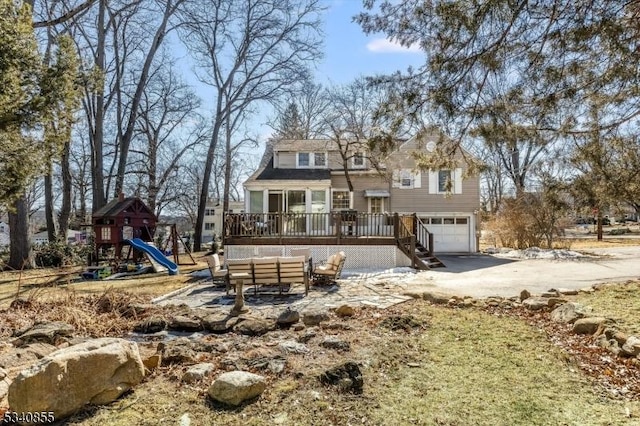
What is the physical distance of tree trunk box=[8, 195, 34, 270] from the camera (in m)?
16.1

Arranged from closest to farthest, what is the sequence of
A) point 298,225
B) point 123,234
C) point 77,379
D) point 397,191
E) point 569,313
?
point 77,379 < point 569,313 < point 123,234 < point 298,225 < point 397,191

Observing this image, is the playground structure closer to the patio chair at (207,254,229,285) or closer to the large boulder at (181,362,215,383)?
the patio chair at (207,254,229,285)

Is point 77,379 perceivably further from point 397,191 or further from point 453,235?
point 453,235

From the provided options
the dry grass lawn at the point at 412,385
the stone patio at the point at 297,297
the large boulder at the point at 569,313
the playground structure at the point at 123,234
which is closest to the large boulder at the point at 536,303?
the large boulder at the point at 569,313

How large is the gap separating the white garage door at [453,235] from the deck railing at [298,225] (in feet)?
19.9

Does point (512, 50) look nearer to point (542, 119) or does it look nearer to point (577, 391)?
point (542, 119)

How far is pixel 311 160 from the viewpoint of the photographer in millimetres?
21047

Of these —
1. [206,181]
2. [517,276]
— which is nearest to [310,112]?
[206,181]

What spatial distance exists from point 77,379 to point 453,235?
760 inches

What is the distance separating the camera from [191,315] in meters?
6.55

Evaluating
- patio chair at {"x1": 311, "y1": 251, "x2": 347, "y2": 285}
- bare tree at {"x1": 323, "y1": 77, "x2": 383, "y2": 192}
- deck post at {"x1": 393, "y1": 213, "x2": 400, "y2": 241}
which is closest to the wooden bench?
patio chair at {"x1": 311, "y1": 251, "x2": 347, "y2": 285}

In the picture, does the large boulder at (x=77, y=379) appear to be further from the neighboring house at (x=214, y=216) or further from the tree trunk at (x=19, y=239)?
the neighboring house at (x=214, y=216)

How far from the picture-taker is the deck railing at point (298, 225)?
1420 centimetres

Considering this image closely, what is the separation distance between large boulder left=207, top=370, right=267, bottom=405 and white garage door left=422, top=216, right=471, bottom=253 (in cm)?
1808
